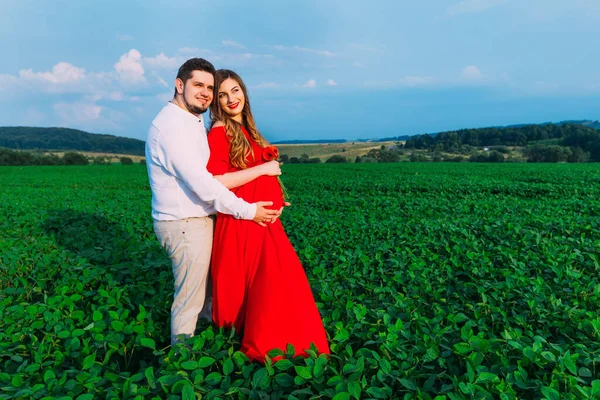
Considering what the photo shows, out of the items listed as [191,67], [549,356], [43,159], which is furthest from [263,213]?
[43,159]

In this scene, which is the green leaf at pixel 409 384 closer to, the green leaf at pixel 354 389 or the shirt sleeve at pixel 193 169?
the green leaf at pixel 354 389

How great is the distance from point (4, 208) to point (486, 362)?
1337 cm

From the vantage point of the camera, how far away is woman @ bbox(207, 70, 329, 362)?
2.98 m

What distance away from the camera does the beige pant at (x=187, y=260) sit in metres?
3.05

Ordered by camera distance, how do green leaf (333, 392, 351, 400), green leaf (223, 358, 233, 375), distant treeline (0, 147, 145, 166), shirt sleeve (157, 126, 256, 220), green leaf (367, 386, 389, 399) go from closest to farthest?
green leaf (333, 392, 351, 400), green leaf (367, 386, 389, 399), green leaf (223, 358, 233, 375), shirt sleeve (157, 126, 256, 220), distant treeline (0, 147, 145, 166)

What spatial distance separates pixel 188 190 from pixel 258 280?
2.85ft

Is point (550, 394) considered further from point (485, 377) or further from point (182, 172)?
point (182, 172)

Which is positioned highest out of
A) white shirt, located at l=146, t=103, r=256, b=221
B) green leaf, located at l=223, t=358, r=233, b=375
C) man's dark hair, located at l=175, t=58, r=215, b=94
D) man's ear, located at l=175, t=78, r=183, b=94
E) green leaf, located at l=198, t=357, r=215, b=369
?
man's dark hair, located at l=175, t=58, r=215, b=94

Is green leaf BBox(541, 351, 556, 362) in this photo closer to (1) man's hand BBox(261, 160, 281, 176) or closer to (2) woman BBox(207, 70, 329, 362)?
(2) woman BBox(207, 70, 329, 362)

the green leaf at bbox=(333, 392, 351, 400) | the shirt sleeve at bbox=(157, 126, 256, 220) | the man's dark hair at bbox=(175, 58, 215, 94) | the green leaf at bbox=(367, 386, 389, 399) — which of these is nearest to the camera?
the green leaf at bbox=(333, 392, 351, 400)

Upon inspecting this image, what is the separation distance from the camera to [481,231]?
7441 millimetres

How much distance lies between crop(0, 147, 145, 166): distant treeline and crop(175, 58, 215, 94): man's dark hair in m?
60.8

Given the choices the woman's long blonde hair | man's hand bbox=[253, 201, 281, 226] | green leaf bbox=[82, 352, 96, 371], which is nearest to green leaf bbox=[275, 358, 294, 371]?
man's hand bbox=[253, 201, 281, 226]

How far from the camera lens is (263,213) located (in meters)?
3.05
